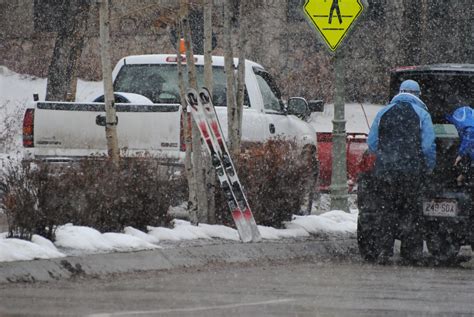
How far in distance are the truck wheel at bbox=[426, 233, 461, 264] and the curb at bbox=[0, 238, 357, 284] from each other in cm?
97

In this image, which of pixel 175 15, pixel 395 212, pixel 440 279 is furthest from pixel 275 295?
pixel 175 15

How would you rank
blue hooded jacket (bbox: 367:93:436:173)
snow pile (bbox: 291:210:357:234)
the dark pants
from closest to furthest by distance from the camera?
1. blue hooded jacket (bbox: 367:93:436:173)
2. the dark pants
3. snow pile (bbox: 291:210:357:234)

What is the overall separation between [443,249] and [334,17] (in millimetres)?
4161

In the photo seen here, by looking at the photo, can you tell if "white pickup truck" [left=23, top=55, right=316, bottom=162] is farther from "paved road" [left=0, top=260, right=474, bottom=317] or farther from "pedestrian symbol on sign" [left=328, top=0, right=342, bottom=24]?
"paved road" [left=0, top=260, right=474, bottom=317]

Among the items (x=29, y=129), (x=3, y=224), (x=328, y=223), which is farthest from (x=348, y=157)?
(x=3, y=224)

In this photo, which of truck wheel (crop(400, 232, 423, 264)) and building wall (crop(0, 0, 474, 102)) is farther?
building wall (crop(0, 0, 474, 102))

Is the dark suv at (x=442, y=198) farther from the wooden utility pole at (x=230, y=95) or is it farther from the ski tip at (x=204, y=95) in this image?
the wooden utility pole at (x=230, y=95)

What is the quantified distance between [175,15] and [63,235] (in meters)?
3.84

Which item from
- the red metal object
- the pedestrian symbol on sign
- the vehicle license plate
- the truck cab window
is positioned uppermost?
the pedestrian symbol on sign

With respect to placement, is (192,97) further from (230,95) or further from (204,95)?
(230,95)

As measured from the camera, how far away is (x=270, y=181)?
13.8m

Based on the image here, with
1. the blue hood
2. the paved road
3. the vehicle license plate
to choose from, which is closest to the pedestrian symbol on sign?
the blue hood

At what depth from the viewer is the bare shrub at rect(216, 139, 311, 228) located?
13.7m

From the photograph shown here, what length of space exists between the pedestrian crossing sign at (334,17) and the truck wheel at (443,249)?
3706 millimetres
